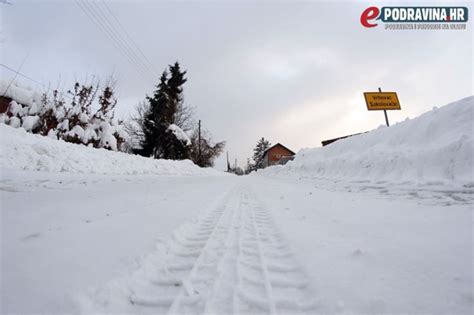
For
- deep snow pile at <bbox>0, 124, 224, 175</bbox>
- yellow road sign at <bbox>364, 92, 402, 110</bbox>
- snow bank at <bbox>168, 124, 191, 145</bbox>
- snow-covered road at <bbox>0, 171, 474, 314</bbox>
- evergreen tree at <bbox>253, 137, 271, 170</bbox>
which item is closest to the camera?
snow-covered road at <bbox>0, 171, 474, 314</bbox>

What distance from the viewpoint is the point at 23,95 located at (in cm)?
831

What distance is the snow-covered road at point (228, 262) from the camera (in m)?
1.02

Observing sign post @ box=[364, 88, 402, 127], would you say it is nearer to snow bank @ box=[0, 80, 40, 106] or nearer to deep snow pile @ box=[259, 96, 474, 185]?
deep snow pile @ box=[259, 96, 474, 185]

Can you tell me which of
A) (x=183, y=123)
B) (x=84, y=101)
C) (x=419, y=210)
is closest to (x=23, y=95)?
(x=84, y=101)

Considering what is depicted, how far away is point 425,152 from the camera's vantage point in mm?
4465

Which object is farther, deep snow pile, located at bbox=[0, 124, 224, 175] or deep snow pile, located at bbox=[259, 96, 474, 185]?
deep snow pile, located at bbox=[0, 124, 224, 175]

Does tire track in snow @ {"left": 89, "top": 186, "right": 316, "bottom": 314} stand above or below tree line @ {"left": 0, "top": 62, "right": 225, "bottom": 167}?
below

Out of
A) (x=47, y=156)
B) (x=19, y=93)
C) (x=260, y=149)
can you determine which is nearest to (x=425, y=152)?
(x=47, y=156)

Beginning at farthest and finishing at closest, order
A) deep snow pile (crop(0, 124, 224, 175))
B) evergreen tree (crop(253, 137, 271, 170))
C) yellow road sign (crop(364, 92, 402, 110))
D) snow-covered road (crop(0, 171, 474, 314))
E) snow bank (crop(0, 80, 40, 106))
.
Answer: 1. evergreen tree (crop(253, 137, 271, 170))
2. yellow road sign (crop(364, 92, 402, 110))
3. snow bank (crop(0, 80, 40, 106))
4. deep snow pile (crop(0, 124, 224, 175))
5. snow-covered road (crop(0, 171, 474, 314))

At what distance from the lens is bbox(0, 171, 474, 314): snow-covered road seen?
1.02 meters

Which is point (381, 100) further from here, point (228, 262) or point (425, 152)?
point (228, 262)

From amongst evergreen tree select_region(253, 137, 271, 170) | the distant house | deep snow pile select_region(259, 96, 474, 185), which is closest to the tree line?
deep snow pile select_region(259, 96, 474, 185)

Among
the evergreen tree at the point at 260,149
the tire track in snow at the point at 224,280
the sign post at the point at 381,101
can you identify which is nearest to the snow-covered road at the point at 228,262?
the tire track in snow at the point at 224,280

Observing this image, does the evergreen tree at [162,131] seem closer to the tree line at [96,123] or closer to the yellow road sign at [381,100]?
the tree line at [96,123]
